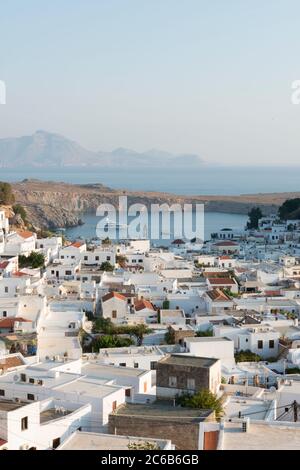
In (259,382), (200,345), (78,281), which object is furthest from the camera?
(78,281)

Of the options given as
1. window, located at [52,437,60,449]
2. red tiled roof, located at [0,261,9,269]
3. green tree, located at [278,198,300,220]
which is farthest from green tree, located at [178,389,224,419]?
green tree, located at [278,198,300,220]

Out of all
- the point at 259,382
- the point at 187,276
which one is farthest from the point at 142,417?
the point at 187,276

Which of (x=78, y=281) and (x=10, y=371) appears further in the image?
(x=78, y=281)

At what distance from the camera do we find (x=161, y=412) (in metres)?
9.21

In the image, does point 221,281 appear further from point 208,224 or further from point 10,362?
point 208,224

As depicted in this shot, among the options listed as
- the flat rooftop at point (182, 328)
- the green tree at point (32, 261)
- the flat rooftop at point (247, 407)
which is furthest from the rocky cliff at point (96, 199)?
the flat rooftop at point (247, 407)

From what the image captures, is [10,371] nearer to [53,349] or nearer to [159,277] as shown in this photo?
[53,349]

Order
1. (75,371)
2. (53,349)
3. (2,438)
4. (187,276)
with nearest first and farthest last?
(2,438)
(75,371)
(53,349)
(187,276)

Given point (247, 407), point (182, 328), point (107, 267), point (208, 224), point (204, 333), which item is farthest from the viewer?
point (208, 224)

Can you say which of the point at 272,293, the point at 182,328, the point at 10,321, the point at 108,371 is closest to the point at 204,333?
the point at 182,328

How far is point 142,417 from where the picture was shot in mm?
8734

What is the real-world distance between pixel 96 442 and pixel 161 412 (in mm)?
2105
